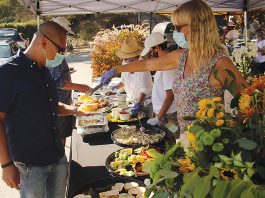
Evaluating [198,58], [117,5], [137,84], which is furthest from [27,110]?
[117,5]

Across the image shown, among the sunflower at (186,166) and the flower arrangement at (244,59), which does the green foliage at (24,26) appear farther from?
the sunflower at (186,166)

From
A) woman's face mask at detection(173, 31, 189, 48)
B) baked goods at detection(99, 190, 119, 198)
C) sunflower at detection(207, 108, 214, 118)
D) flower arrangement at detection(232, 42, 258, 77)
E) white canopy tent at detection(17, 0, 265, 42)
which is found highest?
white canopy tent at detection(17, 0, 265, 42)

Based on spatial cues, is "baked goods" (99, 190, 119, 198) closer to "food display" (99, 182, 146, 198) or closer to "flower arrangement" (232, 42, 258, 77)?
"food display" (99, 182, 146, 198)

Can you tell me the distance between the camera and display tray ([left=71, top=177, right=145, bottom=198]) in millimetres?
1665

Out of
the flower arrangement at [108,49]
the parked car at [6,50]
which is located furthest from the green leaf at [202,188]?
the parked car at [6,50]

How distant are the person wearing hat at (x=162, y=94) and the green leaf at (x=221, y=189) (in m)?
2.11

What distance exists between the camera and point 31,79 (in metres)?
1.88

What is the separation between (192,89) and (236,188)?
4.28 ft

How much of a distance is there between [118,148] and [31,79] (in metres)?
0.87

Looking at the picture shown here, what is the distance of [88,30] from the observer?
75.9 feet

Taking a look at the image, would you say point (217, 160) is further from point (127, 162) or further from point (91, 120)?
point (91, 120)

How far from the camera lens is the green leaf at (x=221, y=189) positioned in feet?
2.13

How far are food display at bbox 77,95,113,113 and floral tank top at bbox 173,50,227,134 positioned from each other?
1.58 metres

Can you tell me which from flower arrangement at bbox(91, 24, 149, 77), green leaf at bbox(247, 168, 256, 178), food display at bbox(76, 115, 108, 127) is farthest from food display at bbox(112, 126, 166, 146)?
flower arrangement at bbox(91, 24, 149, 77)
